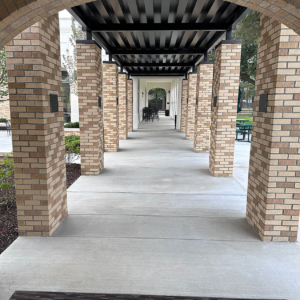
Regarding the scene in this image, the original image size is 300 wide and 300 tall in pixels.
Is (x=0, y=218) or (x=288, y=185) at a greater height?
(x=288, y=185)

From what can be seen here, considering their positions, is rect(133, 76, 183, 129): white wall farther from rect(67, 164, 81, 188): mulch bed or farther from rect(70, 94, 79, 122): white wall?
rect(67, 164, 81, 188): mulch bed

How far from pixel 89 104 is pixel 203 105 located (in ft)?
13.5

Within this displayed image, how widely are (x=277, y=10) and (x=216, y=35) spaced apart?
4908 mm

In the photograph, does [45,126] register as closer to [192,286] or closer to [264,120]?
[192,286]

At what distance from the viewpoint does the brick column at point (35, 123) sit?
295 centimetres

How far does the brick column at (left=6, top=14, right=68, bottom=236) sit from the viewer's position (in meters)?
2.95

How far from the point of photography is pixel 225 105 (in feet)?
19.4

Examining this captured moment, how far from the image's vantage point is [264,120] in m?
3.19

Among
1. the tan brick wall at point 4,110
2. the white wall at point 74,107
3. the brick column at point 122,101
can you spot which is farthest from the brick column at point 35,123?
the tan brick wall at point 4,110

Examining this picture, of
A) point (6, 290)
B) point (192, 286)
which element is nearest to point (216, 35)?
point (192, 286)

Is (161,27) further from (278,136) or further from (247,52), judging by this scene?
(247,52)

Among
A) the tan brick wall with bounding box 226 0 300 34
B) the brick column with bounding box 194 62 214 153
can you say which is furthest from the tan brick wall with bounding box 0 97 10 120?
the tan brick wall with bounding box 226 0 300 34

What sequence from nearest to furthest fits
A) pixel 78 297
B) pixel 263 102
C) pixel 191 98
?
pixel 78 297, pixel 263 102, pixel 191 98

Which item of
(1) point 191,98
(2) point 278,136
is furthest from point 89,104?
(1) point 191,98
